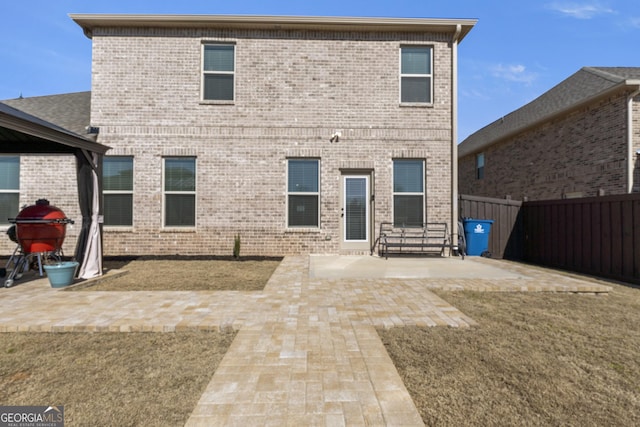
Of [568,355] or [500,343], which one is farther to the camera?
[500,343]

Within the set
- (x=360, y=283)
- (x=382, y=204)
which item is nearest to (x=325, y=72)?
(x=382, y=204)

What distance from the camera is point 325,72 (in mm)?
8625

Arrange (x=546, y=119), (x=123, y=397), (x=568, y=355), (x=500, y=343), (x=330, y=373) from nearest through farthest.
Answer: (x=123, y=397) → (x=330, y=373) → (x=568, y=355) → (x=500, y=343) → (x=546, y=119)

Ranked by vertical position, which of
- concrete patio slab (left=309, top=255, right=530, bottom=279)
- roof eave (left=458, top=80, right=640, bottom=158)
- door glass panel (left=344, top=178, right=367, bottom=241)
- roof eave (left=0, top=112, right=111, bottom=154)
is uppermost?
roof eave (left=458, top=80, right=640, bottom=158)

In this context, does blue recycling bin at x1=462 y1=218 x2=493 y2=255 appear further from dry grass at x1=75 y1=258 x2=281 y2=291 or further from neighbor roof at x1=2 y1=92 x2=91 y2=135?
neighbor roof at x1=2 y1=92 x2=91 y2=135

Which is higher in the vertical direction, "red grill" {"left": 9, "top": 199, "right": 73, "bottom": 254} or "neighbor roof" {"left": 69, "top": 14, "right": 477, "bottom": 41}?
"neighbor roof" {"left": 69, "top": 14, "right": 477, "bottom": 41}

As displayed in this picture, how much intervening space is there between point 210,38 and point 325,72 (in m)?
3.40

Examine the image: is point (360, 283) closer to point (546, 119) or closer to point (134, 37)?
point (134, 37)

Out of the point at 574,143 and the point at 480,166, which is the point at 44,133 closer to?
the point at 574,143

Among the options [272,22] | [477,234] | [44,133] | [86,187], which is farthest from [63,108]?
[477,234]

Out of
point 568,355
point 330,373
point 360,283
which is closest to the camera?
point 330,373

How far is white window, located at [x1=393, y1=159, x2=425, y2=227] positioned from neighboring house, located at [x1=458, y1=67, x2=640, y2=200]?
4.31m

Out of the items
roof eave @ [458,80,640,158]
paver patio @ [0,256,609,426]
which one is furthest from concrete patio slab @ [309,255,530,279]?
roof eave @ [458,80,640,158]

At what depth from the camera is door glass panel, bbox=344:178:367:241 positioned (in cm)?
872
